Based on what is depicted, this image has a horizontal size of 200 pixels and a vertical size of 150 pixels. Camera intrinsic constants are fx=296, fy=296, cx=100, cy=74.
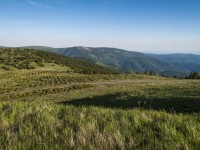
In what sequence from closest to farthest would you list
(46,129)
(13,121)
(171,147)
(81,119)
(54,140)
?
(171,147)
(54,140)
(46,129)
(81,119)
(13,121)

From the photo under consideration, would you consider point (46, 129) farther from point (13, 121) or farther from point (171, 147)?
point (171, 147)

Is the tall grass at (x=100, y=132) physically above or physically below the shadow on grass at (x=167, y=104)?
above

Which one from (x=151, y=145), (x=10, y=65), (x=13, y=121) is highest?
(x=151, y=145)

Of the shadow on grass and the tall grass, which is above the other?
the tall grass

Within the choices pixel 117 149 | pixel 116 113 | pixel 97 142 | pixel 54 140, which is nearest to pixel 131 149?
pixel 117 149

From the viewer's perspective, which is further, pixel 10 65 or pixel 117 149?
pixel 10 65

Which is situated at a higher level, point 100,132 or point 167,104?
point 100,132

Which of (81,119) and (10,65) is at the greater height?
(81,119)

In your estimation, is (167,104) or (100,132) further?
(167,104)

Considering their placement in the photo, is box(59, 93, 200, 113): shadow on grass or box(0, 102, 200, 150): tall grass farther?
box(59, 93, 200, 113): shadow on grass

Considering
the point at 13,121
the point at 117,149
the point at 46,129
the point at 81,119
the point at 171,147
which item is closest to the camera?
the point at 171,147

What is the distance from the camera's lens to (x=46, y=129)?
163 inches

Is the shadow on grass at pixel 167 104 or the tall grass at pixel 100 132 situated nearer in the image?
the tall grass at pixel 100 132

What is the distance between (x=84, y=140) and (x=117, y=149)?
1.35 ft
